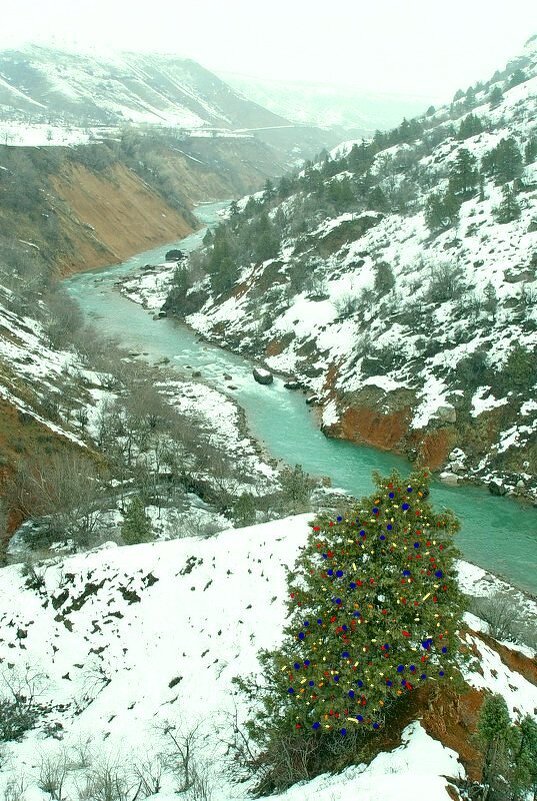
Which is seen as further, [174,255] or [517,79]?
[517,79]

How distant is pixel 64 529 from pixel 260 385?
36.4m

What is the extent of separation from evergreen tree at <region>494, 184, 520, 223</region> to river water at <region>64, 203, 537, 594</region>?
98.5 feet

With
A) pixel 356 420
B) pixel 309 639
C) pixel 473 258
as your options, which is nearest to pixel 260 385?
pixel 356 420

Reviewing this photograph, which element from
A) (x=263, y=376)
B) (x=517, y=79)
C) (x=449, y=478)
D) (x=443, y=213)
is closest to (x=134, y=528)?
(x=449, y=478)

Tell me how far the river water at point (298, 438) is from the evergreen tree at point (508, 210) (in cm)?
3002

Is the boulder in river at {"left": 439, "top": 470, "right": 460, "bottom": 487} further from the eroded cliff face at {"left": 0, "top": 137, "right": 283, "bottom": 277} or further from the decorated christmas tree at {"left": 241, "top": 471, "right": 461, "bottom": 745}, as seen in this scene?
the eroded cliff face at {"left": 0, "top": 137, "right": 283, "bottom": 277}

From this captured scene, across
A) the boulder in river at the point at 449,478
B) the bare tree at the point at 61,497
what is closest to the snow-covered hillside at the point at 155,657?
the bare tree at the point at 61,497

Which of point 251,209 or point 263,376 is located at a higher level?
point 251,209

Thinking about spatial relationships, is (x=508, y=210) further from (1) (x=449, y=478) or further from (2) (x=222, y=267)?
(2) (x=222, y=267)

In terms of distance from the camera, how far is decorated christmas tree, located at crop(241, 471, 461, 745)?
1048 cm

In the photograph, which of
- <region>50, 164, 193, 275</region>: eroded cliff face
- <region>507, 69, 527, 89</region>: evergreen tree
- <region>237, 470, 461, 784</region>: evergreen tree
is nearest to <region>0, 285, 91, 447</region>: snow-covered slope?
<region>237, 470, 461, 784</region>: evergreen tree

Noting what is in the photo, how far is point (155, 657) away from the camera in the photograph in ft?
53.4

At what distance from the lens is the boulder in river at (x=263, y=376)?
201 ft

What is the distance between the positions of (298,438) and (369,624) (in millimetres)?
38862
